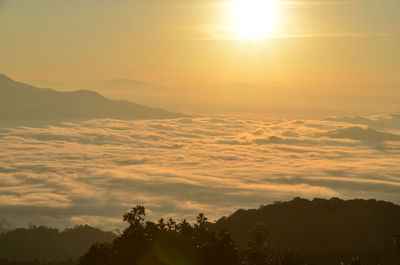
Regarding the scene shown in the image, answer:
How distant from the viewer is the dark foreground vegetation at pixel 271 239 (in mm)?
54906

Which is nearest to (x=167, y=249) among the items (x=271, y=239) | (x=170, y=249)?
→ (x=170, y=249)

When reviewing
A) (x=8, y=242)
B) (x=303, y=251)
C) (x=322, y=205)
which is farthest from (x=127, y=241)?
(x=8, y=242)

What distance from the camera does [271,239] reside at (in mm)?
115125

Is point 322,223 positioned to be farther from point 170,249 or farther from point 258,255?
point 170,249

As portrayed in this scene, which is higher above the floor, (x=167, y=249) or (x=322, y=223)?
(x=322, y=223)

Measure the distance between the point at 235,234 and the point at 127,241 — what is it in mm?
67444

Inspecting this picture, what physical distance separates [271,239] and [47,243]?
64886 mm

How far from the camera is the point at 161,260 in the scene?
54000mm

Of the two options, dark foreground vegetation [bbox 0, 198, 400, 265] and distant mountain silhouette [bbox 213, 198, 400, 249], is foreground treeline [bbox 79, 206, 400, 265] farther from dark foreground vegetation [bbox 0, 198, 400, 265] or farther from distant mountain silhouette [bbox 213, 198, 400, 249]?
distant mountain silhouette [bbox 213, 198, 400, 249]

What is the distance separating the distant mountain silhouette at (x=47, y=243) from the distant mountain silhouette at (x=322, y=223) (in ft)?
141

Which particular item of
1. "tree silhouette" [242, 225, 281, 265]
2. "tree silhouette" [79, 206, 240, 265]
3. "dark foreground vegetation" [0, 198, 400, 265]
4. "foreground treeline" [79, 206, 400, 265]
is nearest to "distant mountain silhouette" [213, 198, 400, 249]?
"dark foreground vegetation" [0, 198, 400, 265]

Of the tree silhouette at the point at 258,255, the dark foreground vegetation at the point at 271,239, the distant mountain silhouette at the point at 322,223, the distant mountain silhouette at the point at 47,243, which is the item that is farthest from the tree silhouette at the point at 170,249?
the distant mountain silhouette at the point at 47,243

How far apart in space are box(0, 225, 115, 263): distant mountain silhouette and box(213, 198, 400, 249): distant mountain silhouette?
42.9 m

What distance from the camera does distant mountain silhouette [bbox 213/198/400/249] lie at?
383 ft
